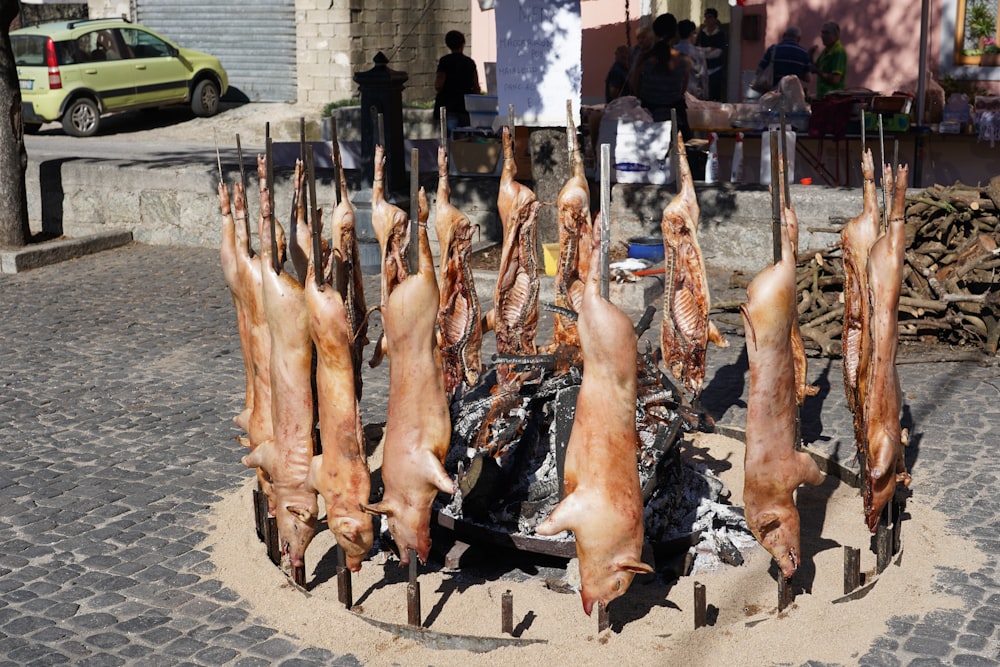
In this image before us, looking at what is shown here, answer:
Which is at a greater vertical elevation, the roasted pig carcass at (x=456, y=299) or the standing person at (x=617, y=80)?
the standing person at (x=617, y=80)

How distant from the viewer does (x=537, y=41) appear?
11.5 metres

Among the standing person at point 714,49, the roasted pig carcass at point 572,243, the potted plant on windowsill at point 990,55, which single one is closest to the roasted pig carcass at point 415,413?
the roasted pig carcass at point 572,243

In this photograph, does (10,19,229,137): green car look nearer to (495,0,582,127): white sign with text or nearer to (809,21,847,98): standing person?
(495,0,582,127): white sign with text

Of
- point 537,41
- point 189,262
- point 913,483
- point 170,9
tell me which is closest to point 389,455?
point 913,483

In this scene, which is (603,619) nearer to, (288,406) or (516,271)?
(288,406)

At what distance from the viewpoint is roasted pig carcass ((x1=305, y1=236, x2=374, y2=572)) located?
4441mm

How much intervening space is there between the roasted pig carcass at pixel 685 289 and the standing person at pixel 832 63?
970cm

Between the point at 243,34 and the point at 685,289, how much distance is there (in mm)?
22387

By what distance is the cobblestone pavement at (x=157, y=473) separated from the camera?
4711mm

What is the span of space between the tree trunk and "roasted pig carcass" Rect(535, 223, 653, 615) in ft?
34.2

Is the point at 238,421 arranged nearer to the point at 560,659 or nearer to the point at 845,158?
the point at 560,659

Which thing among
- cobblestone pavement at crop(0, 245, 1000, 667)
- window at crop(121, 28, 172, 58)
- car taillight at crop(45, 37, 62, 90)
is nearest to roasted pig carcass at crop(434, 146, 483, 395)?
cobblestone pavement at crop(0, 245, 1000, 667)

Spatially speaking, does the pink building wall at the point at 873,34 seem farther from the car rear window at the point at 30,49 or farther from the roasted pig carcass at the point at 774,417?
the roasted pig carcass at the point at 774,417

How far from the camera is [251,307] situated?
515 cm
